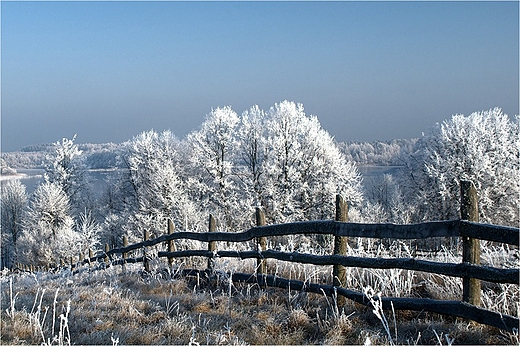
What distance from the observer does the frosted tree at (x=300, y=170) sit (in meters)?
25.2

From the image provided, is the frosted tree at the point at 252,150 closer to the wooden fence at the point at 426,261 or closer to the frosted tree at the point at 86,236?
the frosted tree at the point at 86,236

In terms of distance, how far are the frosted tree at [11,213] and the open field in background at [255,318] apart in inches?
1646

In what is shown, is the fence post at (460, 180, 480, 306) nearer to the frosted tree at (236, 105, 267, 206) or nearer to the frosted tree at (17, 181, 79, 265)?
the frosted tree at (236, 105, 267, 206)

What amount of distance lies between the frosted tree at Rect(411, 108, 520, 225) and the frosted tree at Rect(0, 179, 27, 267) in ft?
128

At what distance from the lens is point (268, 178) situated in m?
26.0

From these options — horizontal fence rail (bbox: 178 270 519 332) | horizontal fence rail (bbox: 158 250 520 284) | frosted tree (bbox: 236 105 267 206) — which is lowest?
horizontal fence rail (bbox: 178 270 519 332)

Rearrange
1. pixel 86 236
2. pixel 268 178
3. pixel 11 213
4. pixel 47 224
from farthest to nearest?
pixel 11 213, pixel 47 224, pixel 268 178, pixel 86 236

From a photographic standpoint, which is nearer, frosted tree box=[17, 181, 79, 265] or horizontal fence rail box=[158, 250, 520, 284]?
horizontal fence rail box=[158, 250, 520, 284]

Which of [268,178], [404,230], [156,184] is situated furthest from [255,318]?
[156,184]

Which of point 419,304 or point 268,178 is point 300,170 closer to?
point 268,178

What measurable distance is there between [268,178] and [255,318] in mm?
21535

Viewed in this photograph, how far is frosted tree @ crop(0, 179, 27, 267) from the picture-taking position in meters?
41.3

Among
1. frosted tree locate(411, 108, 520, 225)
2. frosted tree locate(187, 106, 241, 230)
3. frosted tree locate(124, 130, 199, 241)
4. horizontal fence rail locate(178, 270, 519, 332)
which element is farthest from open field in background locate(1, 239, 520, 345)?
frosted tree locate(187, 106, 241, 230)

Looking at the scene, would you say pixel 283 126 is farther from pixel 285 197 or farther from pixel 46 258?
pixel 46 258
